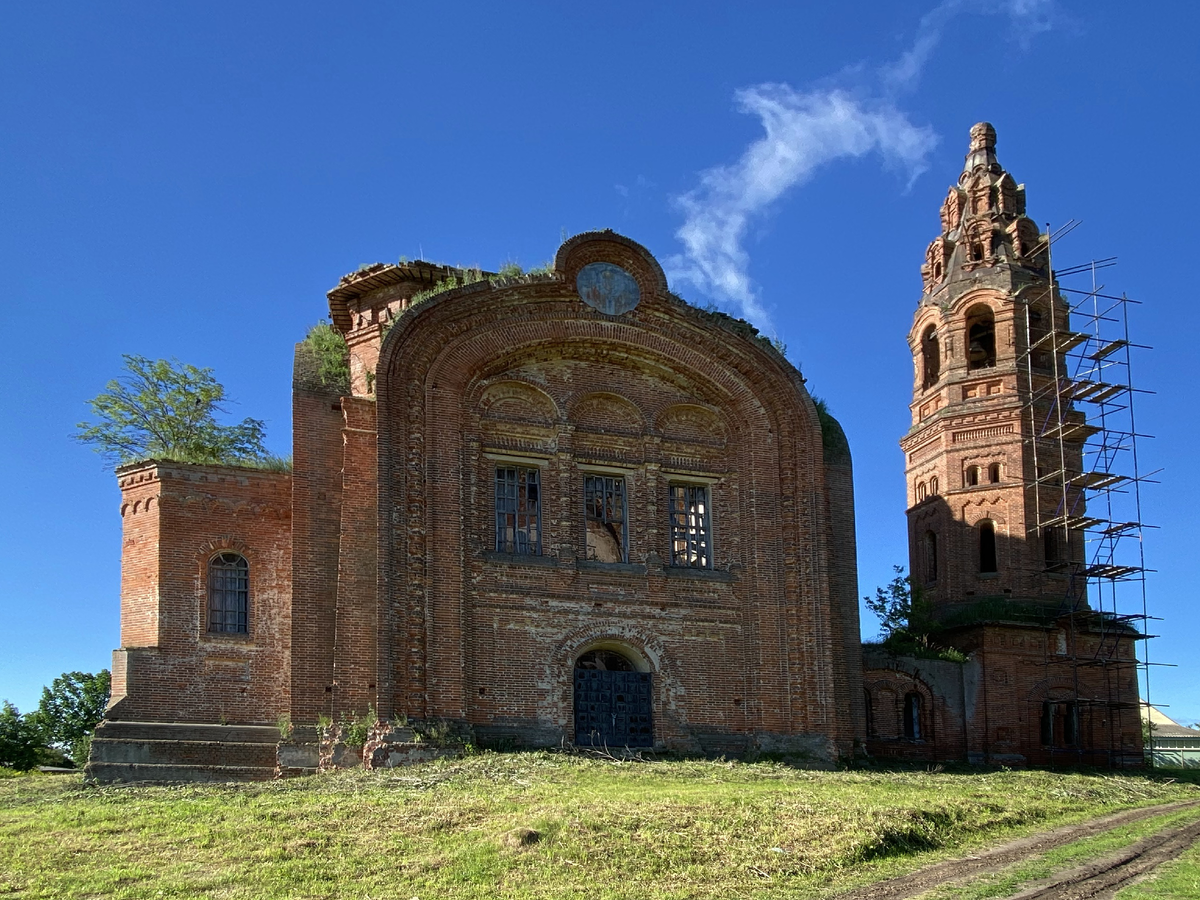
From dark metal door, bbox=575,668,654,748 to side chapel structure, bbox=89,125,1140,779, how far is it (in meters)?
0.04

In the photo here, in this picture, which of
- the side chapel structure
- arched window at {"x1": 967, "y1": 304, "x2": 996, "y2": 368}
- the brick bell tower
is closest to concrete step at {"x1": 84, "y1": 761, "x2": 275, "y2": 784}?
the side chapel structure

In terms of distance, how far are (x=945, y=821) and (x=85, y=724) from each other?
73.6 ft

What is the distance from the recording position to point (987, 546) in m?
31.4

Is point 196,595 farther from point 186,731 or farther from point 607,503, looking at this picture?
point 607,503

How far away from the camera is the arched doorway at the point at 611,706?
23781 millimetres

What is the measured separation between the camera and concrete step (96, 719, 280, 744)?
69.5 ft

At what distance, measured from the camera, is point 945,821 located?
1752 centimetres

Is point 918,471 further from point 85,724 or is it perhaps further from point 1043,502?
point 85,724

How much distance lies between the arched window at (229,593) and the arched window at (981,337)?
16.8 metres

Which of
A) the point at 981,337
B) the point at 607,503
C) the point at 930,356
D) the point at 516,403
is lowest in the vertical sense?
the point at 607,503

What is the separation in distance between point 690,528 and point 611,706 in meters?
3.54

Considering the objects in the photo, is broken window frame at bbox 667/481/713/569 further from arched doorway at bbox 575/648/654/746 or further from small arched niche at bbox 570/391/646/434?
arched doorway at bbox 575/648/654/746

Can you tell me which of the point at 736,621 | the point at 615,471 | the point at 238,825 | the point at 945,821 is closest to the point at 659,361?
the point at 615,471

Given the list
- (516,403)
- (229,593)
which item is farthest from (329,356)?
(229,593)
